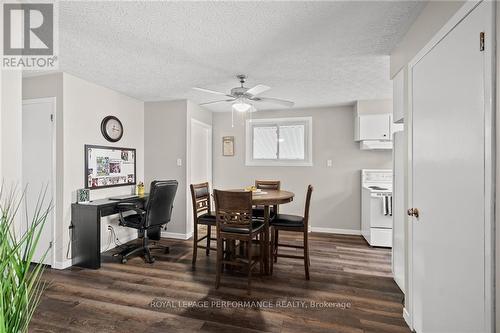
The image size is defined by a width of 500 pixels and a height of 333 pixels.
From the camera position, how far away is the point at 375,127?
13.8ft

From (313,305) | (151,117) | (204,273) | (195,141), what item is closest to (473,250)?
(313,305)

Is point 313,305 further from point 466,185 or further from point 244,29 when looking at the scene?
point 244,29

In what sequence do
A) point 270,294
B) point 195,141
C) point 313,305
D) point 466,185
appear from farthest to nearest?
point 195,141, point 270,294, point 313,305, point 466,185

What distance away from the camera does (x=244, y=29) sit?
205 centimetres

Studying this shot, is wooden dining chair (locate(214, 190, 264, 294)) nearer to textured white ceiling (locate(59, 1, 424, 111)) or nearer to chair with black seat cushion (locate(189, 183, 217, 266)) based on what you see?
chair with black seat cushion (locate(189, 183, 217, 266))

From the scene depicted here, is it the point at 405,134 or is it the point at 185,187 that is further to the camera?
the point at 185,187

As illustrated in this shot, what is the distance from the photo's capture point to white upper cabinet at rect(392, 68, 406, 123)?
84.4 inches

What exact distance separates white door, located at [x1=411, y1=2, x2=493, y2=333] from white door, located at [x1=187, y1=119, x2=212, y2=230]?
3.44 meters

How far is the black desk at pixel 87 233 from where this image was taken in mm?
3074

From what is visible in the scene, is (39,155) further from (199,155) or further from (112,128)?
→ (199,155)

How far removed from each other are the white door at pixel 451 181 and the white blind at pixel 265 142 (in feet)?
11.0

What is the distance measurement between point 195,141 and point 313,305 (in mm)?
3360

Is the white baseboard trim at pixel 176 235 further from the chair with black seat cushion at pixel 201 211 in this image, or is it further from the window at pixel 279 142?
the window at pixel 279 142

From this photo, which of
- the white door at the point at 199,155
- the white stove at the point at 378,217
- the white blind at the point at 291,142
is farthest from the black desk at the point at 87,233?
the white stove at the point at 378,217
